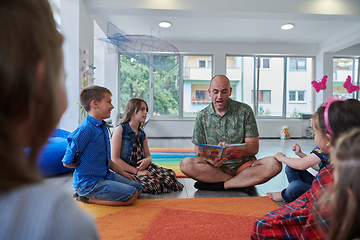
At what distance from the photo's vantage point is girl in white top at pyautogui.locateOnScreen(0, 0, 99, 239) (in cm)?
27

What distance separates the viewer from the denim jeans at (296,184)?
1742mm

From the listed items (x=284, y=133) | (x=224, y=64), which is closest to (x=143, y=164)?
(x=224, y=64)

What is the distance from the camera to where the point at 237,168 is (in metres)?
2.30

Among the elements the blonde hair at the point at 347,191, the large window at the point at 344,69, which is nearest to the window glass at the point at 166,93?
the large window at the point at 344,69

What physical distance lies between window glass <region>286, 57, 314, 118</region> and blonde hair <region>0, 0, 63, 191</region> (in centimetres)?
771

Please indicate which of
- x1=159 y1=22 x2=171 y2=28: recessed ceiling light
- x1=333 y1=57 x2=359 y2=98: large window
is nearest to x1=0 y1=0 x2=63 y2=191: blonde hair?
x1=159 y1=22 x2=171 y2=28: recessed ceiling light

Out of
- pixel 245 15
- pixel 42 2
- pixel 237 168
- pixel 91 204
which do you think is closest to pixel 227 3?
pixel 245 15

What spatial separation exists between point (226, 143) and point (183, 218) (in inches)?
34.4

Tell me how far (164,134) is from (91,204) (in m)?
4.99

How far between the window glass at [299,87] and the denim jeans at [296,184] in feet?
19.3

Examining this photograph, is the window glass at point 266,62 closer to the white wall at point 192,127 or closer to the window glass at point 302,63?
the window glass at point 302,63

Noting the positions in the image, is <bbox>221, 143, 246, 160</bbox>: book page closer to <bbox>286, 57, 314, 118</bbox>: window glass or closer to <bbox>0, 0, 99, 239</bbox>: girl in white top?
<bbox>0, 0, 99, 239</bbox>: girl in white top

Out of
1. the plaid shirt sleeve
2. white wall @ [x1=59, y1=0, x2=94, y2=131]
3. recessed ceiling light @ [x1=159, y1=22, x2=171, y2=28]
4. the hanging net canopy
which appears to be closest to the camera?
the plaid shirt sleeve

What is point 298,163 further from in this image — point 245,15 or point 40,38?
point 245,15
